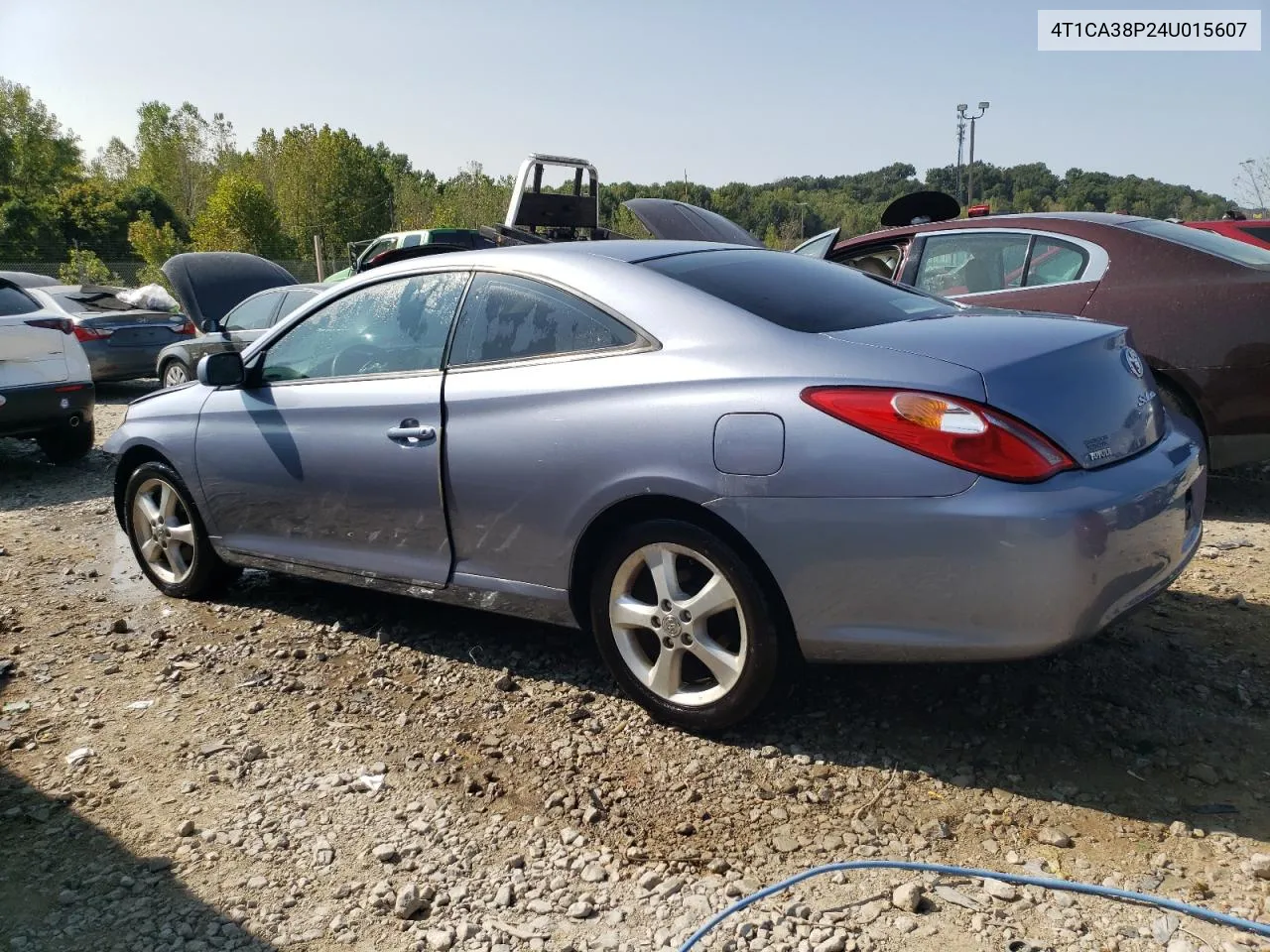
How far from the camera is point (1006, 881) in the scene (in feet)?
7.97

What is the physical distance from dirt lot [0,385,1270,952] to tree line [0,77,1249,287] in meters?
30.7

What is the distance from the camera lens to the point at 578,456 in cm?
319

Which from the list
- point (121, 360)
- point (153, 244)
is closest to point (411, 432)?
point (121, 360)

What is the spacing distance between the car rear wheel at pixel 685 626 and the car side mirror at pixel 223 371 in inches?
81.2

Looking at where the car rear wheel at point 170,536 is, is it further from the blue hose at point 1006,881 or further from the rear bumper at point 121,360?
the rear bumper at point 121,360

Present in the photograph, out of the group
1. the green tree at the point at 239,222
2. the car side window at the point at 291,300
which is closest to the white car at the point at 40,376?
the car side window at the point at 291,300

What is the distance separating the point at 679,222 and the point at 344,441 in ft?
10.1

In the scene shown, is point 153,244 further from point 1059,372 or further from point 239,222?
point 1059,372

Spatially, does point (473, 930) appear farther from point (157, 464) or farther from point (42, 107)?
point (42, 107)

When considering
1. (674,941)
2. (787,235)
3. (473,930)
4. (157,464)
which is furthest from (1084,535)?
(787,235)

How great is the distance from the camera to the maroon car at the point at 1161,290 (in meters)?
5.05

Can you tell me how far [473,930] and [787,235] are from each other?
174 feet

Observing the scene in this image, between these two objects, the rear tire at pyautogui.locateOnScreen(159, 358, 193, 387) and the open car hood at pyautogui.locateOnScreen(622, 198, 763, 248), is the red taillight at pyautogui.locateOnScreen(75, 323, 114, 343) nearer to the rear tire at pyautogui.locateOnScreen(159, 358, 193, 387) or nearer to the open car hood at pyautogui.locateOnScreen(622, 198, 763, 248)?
the rear tire at pyautogui.locateOnScreen(159, 358, 193, 387)

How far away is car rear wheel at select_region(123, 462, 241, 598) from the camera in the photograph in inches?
185
